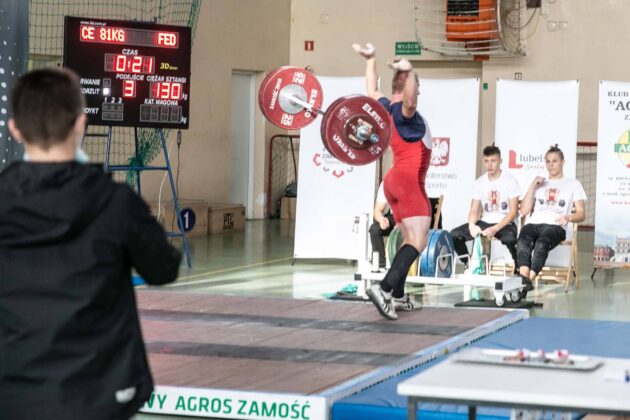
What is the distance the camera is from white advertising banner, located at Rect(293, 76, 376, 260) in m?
10.7

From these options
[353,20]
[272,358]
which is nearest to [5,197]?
[272,358]

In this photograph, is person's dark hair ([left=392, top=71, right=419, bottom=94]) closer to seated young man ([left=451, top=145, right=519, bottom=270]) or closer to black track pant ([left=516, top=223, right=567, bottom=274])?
seated young man ([left=451, top=145, right=519, bottom=270])

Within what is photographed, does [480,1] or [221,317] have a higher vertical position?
[480,1]

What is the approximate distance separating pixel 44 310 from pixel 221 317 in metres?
4.35

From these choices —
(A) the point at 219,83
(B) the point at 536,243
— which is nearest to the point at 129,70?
(B) the point at 536,243

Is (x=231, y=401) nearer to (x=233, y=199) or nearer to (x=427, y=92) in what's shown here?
(x=427, y=92)

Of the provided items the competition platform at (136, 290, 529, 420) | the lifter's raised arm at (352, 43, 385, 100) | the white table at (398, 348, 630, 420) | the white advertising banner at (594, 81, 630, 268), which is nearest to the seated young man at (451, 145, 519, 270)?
the white advertising banner at (594, 81, 630, 268)

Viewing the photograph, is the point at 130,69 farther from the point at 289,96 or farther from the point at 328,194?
the point at 328,194

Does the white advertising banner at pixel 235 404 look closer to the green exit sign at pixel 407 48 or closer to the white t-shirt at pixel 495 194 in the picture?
the white t-shirt at pixel 495 194

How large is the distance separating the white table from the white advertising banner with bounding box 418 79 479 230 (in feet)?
24.6

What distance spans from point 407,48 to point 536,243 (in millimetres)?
7610

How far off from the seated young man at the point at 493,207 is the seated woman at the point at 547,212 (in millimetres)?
155

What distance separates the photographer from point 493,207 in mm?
9484

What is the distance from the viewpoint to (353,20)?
55.3ft
